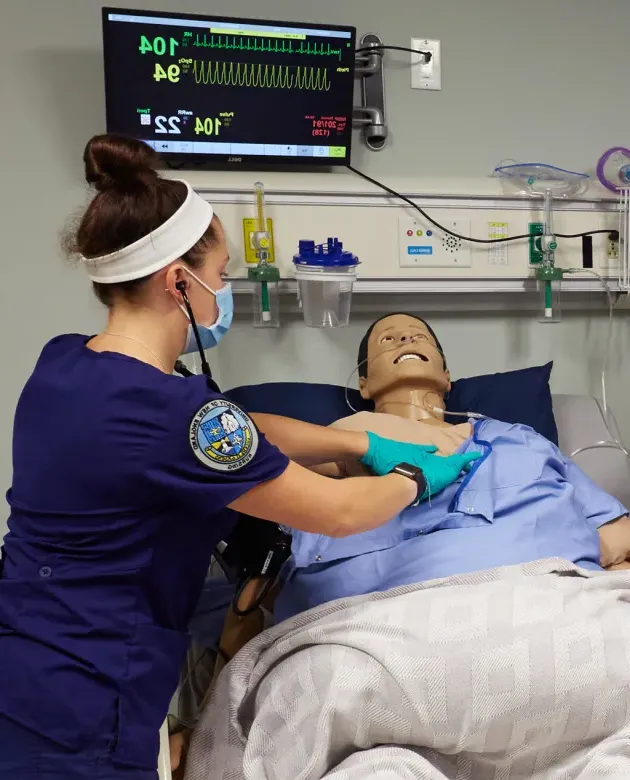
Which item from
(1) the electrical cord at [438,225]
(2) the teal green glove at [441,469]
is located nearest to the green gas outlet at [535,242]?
(1) the electrical cord at [438,225]

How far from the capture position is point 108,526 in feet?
3.42

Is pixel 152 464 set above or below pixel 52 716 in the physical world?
above

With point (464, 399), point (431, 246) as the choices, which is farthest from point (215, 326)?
point (431, 246)

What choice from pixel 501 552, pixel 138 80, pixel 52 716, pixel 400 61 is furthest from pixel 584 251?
pixel 52 716

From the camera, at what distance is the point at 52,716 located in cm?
102

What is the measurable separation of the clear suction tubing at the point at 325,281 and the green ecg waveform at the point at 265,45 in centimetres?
56

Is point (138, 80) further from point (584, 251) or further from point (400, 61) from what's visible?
point (584, 251)

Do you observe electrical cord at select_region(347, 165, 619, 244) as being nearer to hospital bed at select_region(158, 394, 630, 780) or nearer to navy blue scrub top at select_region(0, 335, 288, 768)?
hospital bed at select_region(158, 394, 630, 780)

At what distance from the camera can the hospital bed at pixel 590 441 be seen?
2.01 meters

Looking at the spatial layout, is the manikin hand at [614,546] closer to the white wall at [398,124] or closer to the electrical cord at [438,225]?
the white wall at [398,124]

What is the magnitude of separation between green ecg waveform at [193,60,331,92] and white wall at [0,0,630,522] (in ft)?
0.85

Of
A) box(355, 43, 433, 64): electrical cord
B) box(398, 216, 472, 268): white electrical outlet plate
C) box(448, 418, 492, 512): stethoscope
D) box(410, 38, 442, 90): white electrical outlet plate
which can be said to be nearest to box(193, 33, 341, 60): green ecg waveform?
box(355, 43, 433, 64): electrical cord

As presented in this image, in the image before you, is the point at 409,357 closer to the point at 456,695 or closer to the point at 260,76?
the point at 260,76

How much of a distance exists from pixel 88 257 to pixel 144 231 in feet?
0.35
